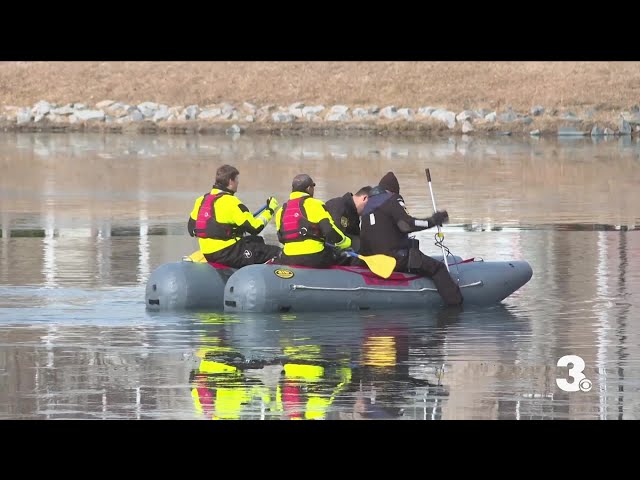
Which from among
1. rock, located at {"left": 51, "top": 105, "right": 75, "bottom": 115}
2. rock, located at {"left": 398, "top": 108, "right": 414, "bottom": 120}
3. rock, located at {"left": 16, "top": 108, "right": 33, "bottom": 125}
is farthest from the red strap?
rock, located at {"left": 51, "top": 105, "right": 75, "bottom": 115}

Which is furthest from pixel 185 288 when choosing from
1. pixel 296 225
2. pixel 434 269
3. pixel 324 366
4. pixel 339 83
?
pixel 339 83

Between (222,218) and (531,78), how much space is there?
39.2 metres

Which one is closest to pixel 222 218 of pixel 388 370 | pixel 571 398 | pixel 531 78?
pixel 388 370

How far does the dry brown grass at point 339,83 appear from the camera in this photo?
52.6 metres

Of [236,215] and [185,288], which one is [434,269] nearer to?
[236,215]

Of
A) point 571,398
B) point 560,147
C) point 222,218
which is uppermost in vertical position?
point 560,147

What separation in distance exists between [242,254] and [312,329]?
1737 mm

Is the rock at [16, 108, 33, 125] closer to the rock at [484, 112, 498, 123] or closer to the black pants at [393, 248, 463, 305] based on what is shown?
the rock at [484, 112, 498, 123]

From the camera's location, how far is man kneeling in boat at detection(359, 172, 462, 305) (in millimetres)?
16953

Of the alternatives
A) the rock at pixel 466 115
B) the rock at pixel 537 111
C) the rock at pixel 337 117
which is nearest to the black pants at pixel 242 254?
the rock at pixel 466 115

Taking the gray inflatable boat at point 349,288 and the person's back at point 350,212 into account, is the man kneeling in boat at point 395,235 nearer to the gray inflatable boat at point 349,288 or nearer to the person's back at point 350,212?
the gray inflatable boat at point 349,288

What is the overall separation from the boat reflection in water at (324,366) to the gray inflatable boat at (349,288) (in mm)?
178

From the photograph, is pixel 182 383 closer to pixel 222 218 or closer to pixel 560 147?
pixel 222 218

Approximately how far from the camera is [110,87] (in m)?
56.4
